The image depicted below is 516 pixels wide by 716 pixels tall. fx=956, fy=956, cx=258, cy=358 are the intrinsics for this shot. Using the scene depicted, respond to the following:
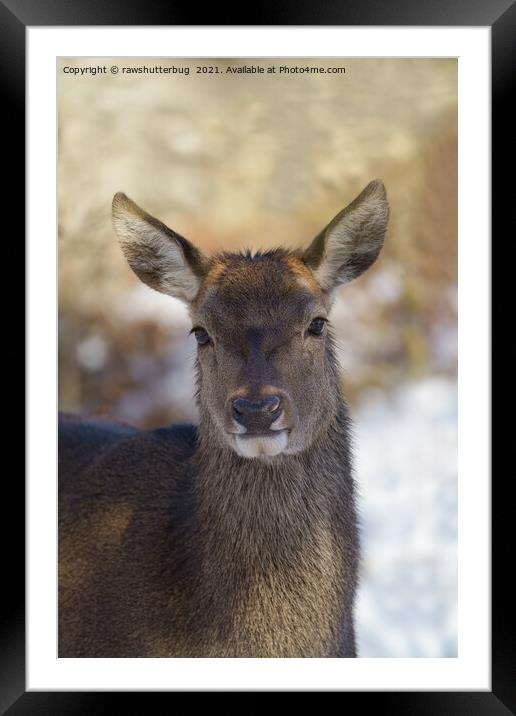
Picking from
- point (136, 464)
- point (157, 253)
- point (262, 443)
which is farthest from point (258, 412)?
point (136, 464)

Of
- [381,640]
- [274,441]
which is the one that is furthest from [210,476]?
[381,640]

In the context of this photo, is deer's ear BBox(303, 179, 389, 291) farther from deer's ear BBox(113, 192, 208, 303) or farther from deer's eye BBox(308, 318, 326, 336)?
deer's ear BBox(113, 192, 208, 303)

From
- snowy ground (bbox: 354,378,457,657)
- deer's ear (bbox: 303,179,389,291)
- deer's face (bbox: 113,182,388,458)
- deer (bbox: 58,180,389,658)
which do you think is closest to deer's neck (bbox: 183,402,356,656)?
deer (bbox: 58,180,389,658)

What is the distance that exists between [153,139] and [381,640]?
3.98 m

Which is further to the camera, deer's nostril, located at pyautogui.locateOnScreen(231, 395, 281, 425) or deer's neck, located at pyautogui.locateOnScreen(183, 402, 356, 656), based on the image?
deer's neck, located at pyautogui.locateOnScreen(183, 402, 356, 656)

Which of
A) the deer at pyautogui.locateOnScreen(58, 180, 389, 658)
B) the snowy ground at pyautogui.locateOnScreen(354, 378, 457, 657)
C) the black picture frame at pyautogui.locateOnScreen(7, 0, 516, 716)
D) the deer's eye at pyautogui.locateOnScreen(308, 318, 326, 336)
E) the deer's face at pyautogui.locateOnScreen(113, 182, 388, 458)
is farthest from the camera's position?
the snowy ground at pyautogui.locateOnScreen(354, 378, 457, 657)

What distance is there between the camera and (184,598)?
6.07 m

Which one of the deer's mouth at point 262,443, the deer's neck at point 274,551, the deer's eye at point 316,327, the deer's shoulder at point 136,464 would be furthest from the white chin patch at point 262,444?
the deer's shoulder at point 136,464

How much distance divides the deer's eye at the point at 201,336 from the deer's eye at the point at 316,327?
0.65 meters

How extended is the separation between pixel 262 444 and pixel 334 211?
276cm

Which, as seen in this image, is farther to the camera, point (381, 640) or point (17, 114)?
point (381, 640)

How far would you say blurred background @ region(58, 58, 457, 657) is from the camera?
21.7 feet

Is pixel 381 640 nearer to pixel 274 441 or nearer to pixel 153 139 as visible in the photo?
pixel 274 441

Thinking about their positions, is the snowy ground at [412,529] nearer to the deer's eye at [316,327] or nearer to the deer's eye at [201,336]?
the deer's eye at [316,327]
